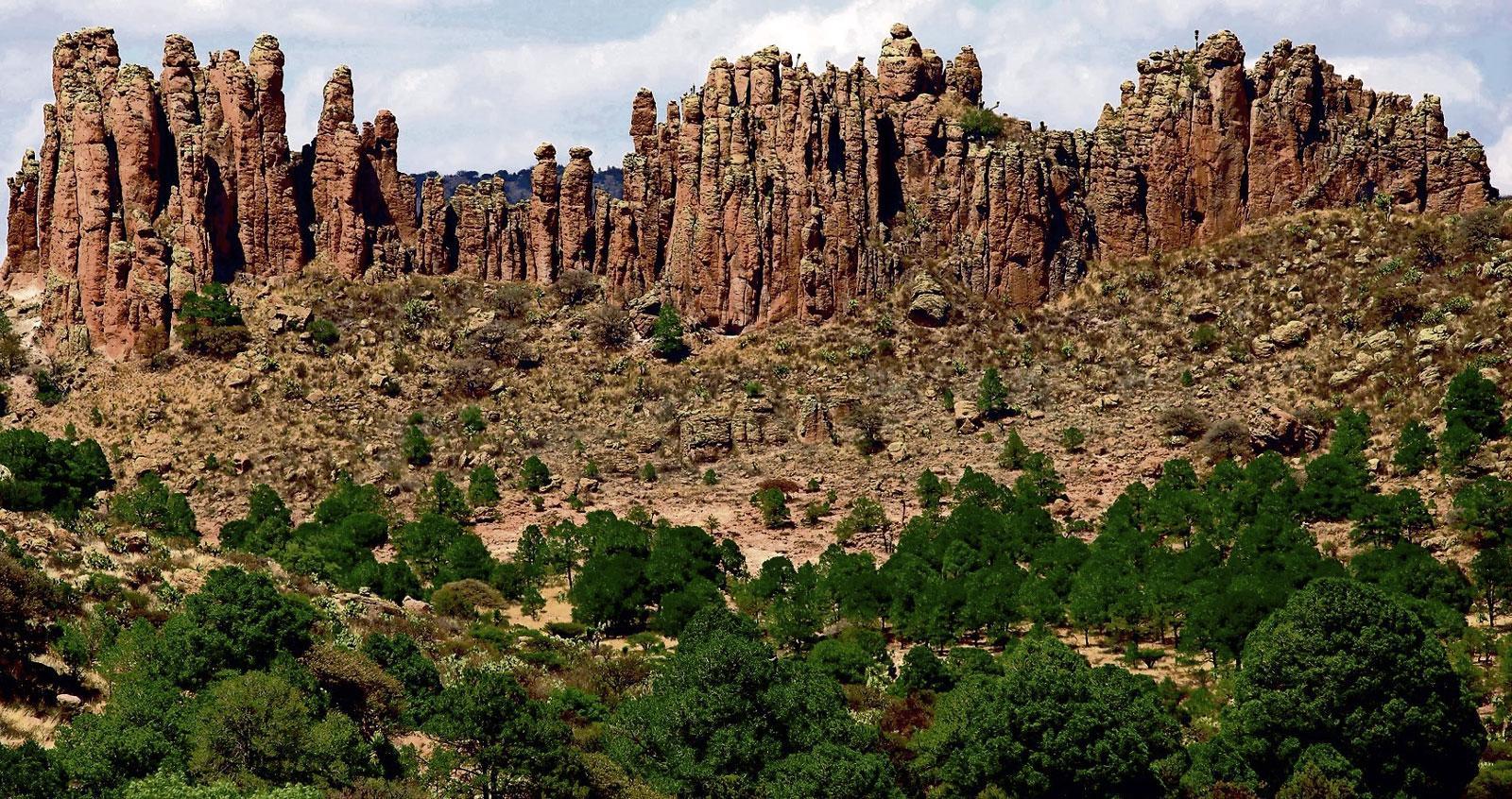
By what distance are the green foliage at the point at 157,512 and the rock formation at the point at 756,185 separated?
2464cm

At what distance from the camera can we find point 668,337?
132m

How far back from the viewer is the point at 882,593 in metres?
93.0

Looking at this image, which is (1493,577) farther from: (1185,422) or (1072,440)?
(1072,440)

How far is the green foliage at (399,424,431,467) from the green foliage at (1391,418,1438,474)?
208ft

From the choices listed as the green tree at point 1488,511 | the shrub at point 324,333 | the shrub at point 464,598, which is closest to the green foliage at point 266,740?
the shrub at point 464,598

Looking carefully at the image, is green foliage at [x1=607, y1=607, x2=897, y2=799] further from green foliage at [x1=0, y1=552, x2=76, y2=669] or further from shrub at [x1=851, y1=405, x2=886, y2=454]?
shrub at [x1=851, y1=405, x2=886, y2=454]

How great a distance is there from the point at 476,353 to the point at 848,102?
35947 millimetres

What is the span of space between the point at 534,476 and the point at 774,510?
17.3 metres

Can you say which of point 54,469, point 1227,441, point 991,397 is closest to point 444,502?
point 54,469

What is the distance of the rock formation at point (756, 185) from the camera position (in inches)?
5285

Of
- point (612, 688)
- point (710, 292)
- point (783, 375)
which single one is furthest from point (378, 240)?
point (612, 688)

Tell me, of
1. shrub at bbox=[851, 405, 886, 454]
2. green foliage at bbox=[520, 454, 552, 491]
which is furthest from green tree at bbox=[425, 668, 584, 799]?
shrub at bbox=[851, 405, 886, 454]

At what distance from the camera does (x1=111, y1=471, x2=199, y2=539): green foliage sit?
105500mm

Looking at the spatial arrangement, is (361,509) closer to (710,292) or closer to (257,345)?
(257,345)
